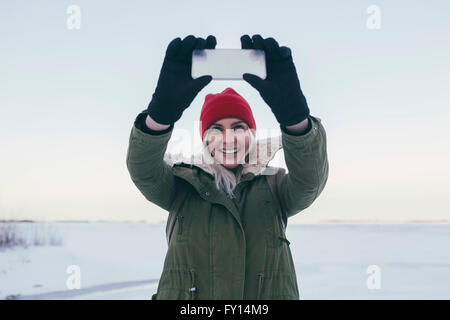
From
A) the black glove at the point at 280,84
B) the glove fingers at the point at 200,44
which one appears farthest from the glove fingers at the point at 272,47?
the glove fingers at the point at 200,44

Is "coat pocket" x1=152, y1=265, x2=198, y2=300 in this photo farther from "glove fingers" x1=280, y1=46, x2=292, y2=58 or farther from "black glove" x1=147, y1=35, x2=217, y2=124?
"glove fingers" x1=280, y1=46, x2=292, y2=58

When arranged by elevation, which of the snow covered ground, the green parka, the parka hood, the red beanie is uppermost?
the red beanie

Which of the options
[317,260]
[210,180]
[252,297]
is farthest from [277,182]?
[317,260]

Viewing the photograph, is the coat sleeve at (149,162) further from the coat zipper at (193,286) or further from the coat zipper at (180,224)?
the coat zipper at (193,286)

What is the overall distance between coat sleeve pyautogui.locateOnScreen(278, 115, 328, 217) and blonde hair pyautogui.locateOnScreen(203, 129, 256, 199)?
0.70 feet

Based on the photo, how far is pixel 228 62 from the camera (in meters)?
1.30

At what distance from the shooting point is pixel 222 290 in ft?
4.08

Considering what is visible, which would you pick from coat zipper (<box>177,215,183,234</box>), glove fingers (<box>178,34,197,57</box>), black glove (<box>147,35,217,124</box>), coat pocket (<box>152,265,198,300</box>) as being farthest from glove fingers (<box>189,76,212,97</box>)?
coat pocket (<box>152,265,198,300</box>)

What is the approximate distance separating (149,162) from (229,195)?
0.34 m

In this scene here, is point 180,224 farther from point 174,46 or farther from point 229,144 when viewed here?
point 174,46

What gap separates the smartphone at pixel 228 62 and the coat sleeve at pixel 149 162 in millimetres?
251

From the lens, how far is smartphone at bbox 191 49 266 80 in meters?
1.29

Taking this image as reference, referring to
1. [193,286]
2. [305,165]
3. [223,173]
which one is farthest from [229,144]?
[193,286]
